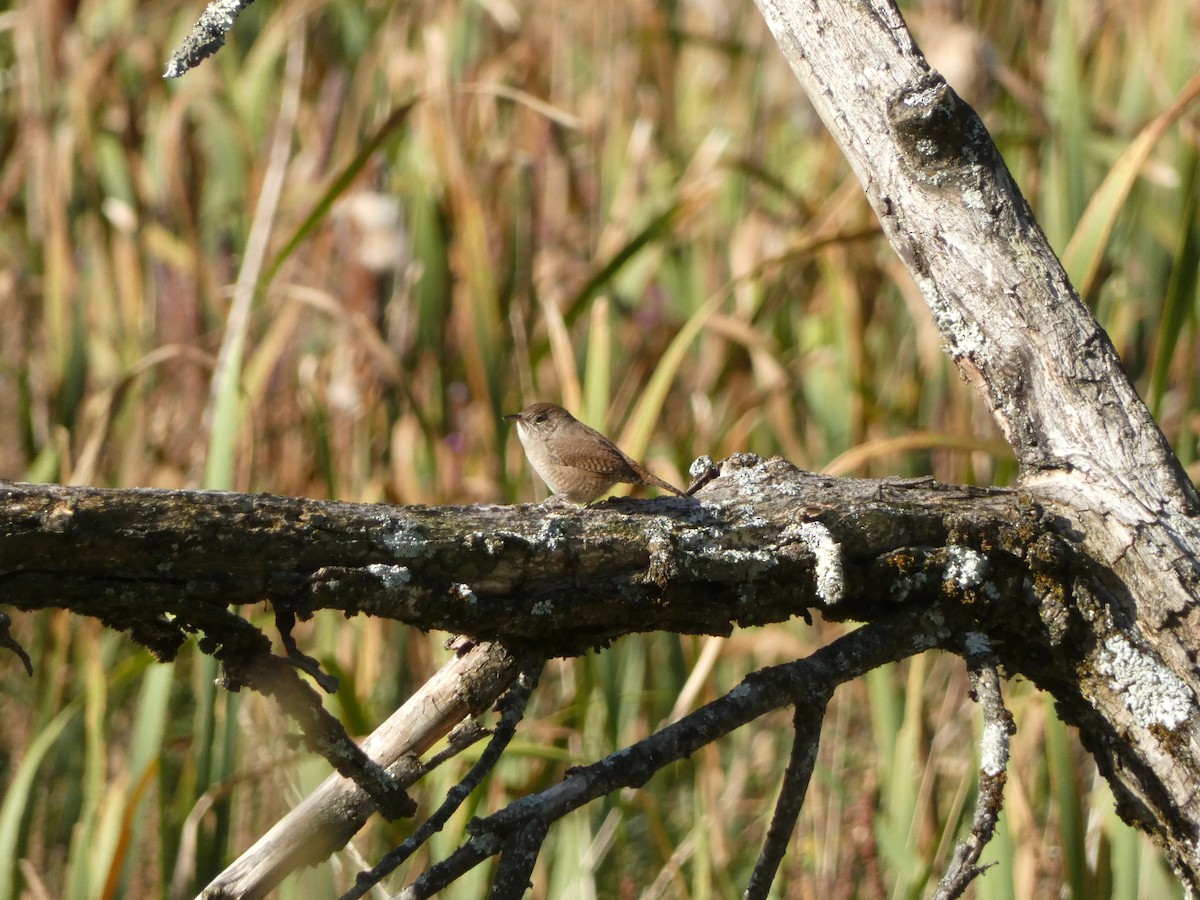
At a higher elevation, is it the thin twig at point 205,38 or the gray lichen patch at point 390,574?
the thin twig at point 205,38

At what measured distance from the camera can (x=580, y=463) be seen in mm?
1960

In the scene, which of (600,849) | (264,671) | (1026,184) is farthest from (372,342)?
(264,671)

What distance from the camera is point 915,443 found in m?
1.87

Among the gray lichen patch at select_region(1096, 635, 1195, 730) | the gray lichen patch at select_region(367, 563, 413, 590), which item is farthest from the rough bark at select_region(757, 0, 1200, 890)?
the gray lichen patch at select_region(367, 563, 413, 590)

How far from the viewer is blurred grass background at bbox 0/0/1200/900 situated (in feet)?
6.91

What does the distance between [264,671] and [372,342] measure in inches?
65.5

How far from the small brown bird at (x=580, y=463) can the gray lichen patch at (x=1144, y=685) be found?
0.80m

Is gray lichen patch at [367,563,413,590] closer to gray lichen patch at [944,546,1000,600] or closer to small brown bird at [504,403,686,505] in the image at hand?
gray lichen patch at [944,546,1000,600]

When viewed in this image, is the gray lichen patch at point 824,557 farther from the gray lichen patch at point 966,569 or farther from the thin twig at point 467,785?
the thin twig at point 467,785

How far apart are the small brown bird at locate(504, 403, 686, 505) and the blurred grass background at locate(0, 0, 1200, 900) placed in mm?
181

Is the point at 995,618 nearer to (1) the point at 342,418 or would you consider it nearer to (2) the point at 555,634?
(2) the point at 555,634

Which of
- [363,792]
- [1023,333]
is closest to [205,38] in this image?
[363,792]

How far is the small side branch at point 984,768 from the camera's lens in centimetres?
108

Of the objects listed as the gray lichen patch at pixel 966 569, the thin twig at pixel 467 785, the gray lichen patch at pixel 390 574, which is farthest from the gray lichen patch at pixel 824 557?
the gray lichen patch at pixel 390 574
